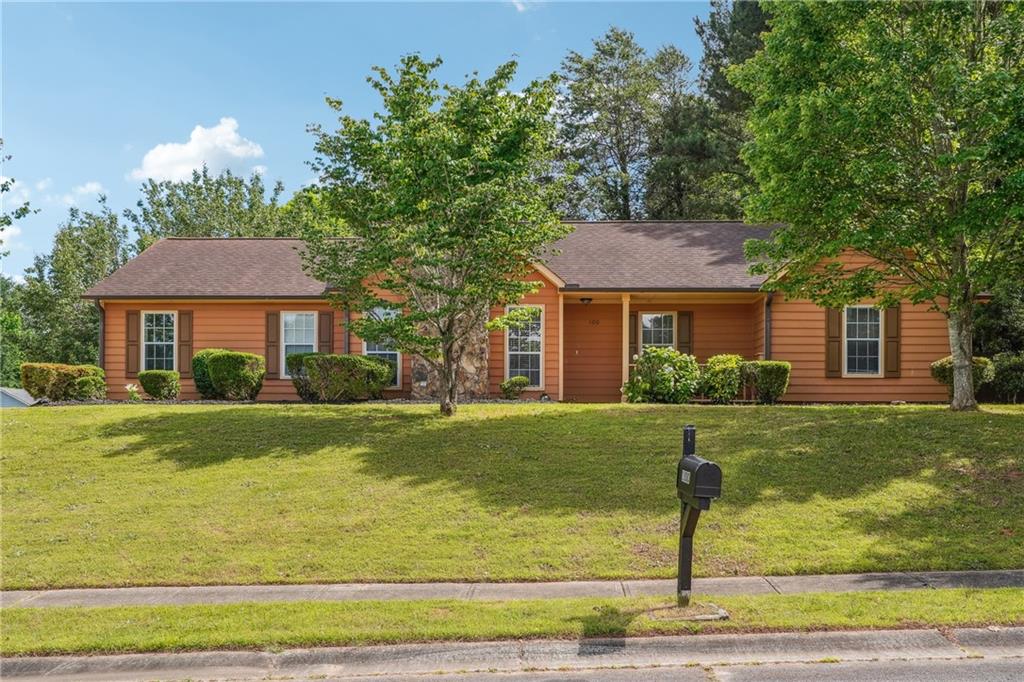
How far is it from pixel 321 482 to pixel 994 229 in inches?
452

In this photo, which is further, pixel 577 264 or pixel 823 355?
pixel 577 264

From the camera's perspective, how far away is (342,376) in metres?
17.0

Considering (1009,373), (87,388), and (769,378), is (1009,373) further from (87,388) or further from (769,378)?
(87,388)

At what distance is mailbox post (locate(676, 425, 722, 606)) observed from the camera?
589 centimetres

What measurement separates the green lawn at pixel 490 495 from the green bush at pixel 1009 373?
478cm

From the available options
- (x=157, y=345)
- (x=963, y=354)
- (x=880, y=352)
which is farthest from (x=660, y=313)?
(x=157, y=345)

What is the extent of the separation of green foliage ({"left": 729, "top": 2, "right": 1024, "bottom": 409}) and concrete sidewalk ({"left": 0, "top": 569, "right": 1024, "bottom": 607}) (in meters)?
7.01

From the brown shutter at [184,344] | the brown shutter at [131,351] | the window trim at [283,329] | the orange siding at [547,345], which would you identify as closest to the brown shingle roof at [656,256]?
the orange siding at [547,345]

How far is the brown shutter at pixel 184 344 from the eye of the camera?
19359mm

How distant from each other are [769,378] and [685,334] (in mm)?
3045

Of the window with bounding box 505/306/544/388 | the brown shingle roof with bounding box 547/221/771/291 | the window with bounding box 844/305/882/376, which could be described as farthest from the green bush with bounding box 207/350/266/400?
the window with bounding box 844/305/882/376

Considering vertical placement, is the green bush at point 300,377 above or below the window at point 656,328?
below

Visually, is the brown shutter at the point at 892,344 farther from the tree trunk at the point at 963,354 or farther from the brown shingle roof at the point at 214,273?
the brown shingle roof at the point at 214,273

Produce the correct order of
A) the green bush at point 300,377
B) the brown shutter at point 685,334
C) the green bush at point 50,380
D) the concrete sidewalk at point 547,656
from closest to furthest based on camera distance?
1. the concrete sidewalk at point 547,656
2. the green bush at point 50,380
3. the green bush at point 300,377
4. the brown shutter at point 685,334
